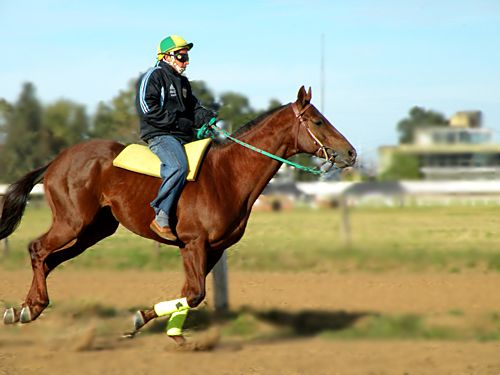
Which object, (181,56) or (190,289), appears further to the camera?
(181,56)

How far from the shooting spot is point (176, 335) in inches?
288

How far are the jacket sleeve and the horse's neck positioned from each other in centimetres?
63

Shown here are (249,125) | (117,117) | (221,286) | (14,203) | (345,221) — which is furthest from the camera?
(117,117)

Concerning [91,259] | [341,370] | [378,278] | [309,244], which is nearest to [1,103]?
[91,259]

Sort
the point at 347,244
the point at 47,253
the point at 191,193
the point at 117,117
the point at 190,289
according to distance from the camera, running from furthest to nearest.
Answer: the point at 117,117, the point at 347,244, the point at 47,253, the point at 191,193, the point at 190,289

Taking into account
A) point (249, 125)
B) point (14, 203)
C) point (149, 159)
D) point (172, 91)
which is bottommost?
point (14, 203)

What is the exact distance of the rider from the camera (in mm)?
7309

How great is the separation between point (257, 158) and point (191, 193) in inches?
27.9

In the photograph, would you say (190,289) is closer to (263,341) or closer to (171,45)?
(263,341)

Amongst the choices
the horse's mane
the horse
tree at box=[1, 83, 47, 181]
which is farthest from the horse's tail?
tree at box=[1, 83, 47, 181]

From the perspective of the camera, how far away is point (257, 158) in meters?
7.59

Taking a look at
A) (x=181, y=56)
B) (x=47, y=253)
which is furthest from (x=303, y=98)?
(x=47, y=253)

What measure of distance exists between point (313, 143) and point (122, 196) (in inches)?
74.0

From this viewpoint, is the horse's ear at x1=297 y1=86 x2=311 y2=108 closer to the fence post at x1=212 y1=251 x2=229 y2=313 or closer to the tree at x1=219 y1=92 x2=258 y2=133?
the fence post at x1=212 y1=251 x2=229 y2=313
